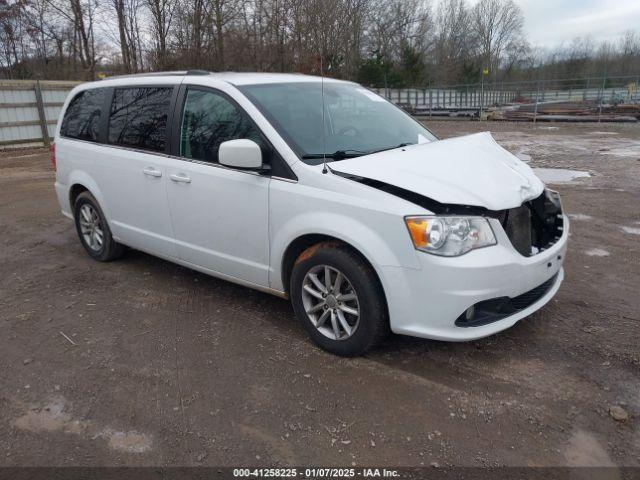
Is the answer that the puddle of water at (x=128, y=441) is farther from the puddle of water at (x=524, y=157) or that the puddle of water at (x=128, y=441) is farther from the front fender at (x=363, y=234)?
the puddle of water at (x=524, y=157)

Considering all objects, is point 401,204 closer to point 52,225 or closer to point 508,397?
point 508,397

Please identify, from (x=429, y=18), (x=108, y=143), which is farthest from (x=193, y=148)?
(x=429, y=18)

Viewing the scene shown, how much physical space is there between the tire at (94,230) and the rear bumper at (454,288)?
340 centimetres

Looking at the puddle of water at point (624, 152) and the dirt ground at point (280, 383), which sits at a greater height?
the puddle of water at point (624, 152)

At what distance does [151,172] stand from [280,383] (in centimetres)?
222

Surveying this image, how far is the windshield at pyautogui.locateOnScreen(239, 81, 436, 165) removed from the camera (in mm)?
3697

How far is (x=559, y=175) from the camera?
10305 mm

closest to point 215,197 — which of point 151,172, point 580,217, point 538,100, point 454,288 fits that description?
point 151,172

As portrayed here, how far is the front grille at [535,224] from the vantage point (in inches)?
129

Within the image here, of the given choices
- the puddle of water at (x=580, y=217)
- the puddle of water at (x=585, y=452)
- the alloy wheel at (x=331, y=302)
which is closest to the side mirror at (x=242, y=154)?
the alloy wheel at (x=331, y=302)

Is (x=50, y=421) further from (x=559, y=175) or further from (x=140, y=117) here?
(x=559, y=175)

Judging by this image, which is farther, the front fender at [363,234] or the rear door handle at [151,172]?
the rear door handle at [151,172]

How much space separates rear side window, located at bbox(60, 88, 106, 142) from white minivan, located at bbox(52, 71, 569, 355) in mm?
215

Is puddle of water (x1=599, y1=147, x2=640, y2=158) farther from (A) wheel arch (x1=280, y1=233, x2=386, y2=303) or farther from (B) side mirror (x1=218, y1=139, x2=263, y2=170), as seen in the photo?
(B) side mirror (x1=218, y1=139, x2=263, y2=170)
